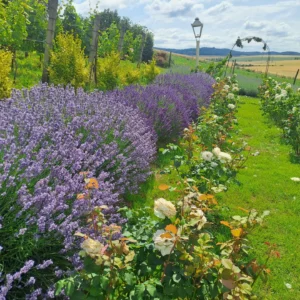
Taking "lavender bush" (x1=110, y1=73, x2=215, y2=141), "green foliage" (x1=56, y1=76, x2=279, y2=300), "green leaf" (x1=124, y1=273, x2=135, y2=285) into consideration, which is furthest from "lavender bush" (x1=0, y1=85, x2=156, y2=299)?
"lavender bush" (x1=110, y1=73, x2=215, y2=141)

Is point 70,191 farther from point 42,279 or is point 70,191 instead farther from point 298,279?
point 298,279

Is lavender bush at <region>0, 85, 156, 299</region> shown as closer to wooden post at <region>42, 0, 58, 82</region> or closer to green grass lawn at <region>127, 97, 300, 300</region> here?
green grass lawn at <region>127, 97, 300, 300</region>

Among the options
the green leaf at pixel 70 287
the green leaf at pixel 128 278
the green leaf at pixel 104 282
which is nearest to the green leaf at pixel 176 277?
the green leaf at pixel 128 278

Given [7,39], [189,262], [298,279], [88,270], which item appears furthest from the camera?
[7,39]

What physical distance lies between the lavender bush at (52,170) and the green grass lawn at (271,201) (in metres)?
0.63

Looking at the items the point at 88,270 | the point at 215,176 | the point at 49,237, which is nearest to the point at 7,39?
the point at 215,176

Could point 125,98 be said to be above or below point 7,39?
below

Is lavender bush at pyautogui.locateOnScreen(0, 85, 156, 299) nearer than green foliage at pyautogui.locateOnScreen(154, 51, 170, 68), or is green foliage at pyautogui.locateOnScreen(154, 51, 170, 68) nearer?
lavender bush at pyautogui.locateOnScreen(0, 85, 156, 299)

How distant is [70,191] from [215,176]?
67.5 inches

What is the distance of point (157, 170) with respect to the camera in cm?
469

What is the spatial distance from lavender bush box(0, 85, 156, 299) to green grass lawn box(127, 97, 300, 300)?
63cm

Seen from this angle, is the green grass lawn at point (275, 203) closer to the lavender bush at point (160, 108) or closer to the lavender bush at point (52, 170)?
the lavender bush at point (52, 170)

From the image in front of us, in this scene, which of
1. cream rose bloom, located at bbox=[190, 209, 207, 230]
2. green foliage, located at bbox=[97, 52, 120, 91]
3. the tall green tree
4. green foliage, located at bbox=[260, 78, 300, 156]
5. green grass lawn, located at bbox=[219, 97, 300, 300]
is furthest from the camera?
the tall green tree

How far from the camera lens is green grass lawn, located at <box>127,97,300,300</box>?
2.85 meters
